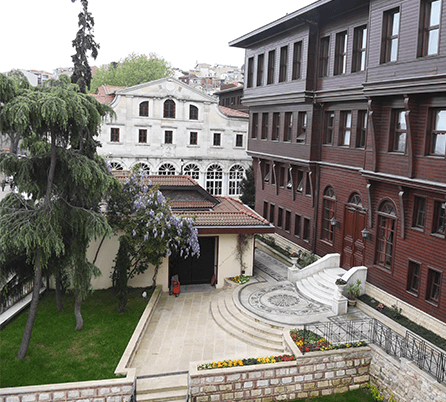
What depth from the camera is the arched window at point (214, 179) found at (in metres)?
41.2

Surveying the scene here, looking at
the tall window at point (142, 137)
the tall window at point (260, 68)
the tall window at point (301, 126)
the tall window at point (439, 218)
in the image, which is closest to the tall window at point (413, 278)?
the tall window at point (439, 218)

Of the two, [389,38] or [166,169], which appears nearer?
[389,38]

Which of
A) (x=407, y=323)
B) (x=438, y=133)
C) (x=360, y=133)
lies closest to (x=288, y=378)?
(x=407, y=323)

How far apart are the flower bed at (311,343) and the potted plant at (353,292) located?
10.2ft

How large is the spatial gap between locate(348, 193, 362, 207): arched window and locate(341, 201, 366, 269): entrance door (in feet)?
0.60

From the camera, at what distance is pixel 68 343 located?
43.4 ft

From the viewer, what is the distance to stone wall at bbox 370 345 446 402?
1092 cm

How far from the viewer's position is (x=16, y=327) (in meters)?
13.9

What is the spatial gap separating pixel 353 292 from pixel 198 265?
675 centimetres

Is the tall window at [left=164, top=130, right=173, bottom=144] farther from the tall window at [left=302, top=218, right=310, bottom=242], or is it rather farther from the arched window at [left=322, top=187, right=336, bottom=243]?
the arched window at [left=322, top=187, right=336, bottom=243]

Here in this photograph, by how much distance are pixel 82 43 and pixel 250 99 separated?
954 cm

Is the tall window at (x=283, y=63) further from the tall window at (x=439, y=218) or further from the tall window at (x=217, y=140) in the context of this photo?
the tall window at (x=217, y=140)

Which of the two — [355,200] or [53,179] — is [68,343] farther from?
[355,200]

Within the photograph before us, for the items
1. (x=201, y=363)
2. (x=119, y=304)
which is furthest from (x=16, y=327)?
(x=201, y=363)
